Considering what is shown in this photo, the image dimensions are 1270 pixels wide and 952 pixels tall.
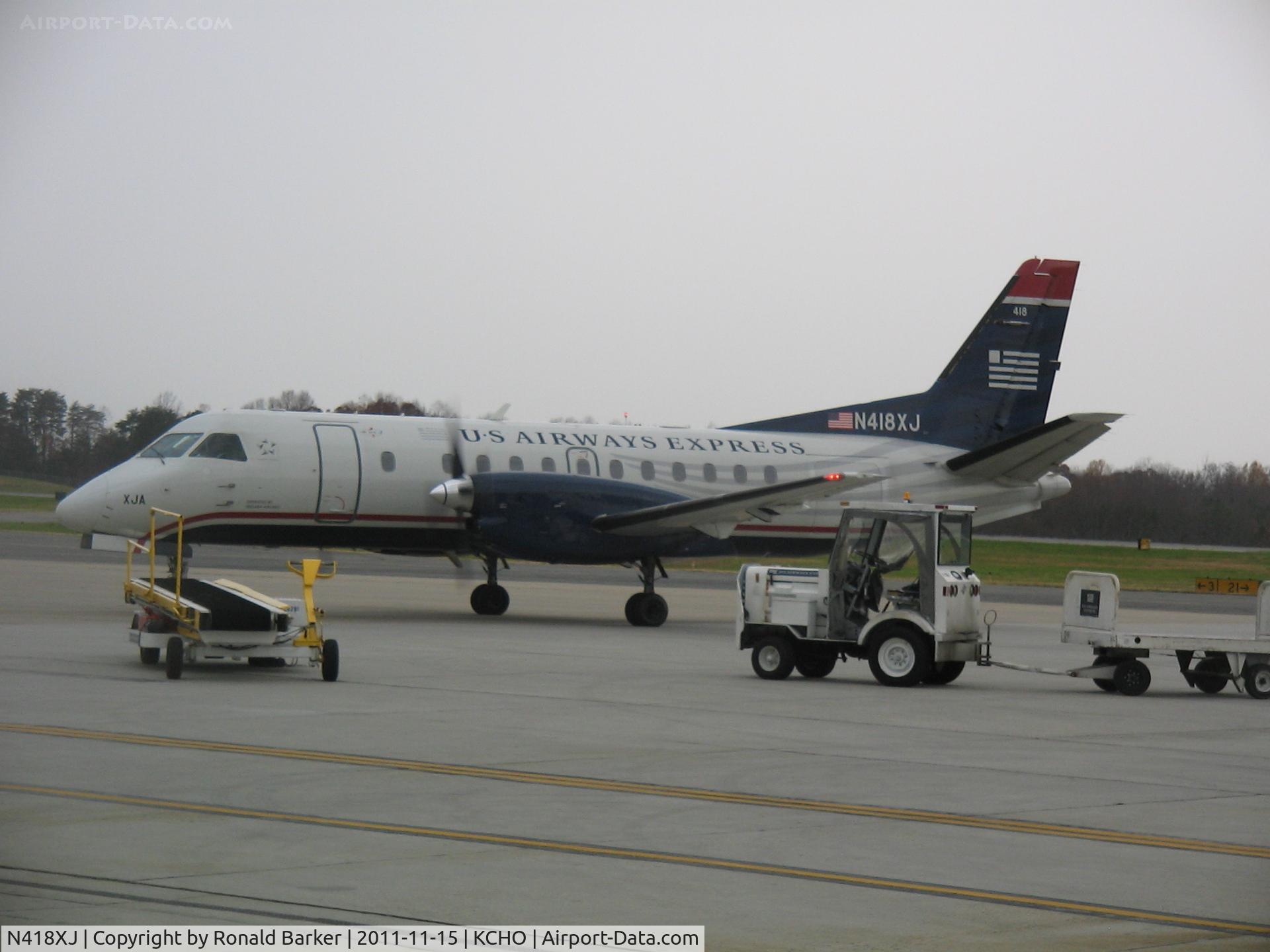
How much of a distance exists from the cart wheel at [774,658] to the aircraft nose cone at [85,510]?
11194 millimetres

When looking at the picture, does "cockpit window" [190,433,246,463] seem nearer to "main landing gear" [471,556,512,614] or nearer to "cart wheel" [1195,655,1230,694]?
"main landing gear" [471,556,512,614]

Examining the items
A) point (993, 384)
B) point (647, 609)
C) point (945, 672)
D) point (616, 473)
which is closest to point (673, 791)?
point (945, 672)

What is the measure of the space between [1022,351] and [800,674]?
1340cm

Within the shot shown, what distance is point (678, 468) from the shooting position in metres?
26.1

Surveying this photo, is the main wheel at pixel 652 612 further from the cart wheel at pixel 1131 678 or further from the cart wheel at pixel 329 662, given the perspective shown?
the cart wheel at pixel 329 662

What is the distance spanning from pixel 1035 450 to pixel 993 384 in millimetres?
3425

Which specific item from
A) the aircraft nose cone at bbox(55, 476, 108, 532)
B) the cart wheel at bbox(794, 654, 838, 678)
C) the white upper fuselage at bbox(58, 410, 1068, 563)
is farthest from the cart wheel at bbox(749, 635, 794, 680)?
the aircraft nose cone at bbox(55, 476, 108, 532)

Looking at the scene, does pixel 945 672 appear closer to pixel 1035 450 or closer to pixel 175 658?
pixel 175 658

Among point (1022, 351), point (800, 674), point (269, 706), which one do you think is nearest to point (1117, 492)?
point (1022, 351)

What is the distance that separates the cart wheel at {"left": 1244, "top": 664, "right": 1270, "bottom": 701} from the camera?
16.4 metres

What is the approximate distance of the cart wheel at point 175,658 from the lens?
14.4 m

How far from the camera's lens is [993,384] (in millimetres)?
28516

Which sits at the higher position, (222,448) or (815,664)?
(222,448)

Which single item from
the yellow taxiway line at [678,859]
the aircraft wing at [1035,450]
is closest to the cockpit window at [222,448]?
the aircraft wing at [1035,450]
